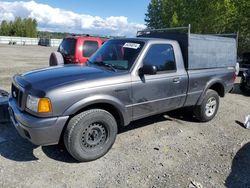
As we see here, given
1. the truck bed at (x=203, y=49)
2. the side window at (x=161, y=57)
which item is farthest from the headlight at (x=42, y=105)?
the truck bed at (x=203, y=49)

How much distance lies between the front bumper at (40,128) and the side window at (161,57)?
1.90 meters

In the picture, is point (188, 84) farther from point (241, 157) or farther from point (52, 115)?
point (52, 115)

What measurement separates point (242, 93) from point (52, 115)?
8.41m

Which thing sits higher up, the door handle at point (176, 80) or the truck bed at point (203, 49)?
the truck bed at point (203, 49)

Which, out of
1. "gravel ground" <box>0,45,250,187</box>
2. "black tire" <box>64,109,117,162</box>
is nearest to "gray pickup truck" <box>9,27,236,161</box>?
"black tire" <box>64,109,117,162</box>

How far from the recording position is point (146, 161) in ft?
14.3

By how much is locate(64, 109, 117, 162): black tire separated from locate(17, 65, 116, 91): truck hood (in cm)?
53

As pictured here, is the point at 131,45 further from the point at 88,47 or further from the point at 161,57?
the point at 88,47

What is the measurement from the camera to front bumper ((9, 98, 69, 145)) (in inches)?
145

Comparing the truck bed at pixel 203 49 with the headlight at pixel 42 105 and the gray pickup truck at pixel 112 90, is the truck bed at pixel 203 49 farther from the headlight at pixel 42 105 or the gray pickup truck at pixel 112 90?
the headlight at pixel 42 105

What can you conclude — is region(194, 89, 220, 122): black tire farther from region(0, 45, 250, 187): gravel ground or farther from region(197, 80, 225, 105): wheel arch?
region(0, 45, 250, 187): gravel ground

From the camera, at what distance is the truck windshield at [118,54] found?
4.75 meters

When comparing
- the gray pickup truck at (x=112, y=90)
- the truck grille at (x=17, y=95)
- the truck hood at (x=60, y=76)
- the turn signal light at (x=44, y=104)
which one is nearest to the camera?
the turn signal light at (x=44, y=104)

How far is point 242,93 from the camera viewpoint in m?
10.2
